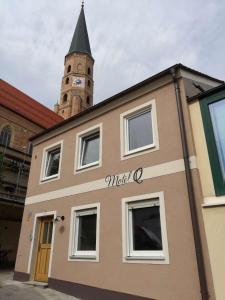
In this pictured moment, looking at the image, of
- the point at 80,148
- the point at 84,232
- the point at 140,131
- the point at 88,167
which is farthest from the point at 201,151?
the point at 80,148

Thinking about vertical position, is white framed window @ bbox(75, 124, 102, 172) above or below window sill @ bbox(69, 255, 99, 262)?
above

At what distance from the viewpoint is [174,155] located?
6887 mm

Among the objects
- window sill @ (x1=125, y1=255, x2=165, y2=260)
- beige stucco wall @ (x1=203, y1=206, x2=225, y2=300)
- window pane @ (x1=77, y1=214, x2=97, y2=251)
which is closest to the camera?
beige stucco wall @ (x1=203, y1=206, x2=225, y2=300)

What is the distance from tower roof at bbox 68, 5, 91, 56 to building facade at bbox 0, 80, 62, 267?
67.5 ft

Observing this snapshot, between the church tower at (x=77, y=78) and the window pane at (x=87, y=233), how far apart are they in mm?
38492

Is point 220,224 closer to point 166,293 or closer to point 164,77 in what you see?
point 166,293

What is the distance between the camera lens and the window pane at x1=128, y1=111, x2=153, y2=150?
25.9ft

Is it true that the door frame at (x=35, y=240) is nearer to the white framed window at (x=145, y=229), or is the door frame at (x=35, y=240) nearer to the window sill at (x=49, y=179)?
the window sill at (x=49, y=179)

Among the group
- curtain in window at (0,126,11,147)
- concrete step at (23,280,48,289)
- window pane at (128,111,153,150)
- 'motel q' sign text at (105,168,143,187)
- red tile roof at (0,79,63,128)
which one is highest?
red tile roof at (0,79,63,128)

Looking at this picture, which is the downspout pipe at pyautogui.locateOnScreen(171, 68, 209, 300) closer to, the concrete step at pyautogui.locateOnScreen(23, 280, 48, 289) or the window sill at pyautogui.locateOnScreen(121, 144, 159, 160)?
the window sill at pyautogui.locateOnScreen(121, 144, 159, 160)

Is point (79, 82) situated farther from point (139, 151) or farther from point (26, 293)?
point (26, 293)

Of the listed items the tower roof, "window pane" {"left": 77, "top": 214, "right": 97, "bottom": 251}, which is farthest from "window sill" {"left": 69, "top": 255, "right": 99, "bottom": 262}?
the tower roof

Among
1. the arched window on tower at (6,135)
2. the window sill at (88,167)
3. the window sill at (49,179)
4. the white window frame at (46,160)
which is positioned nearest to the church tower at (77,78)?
the arched window on tower at (6,135)

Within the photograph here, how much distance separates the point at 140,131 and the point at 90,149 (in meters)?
2.41
